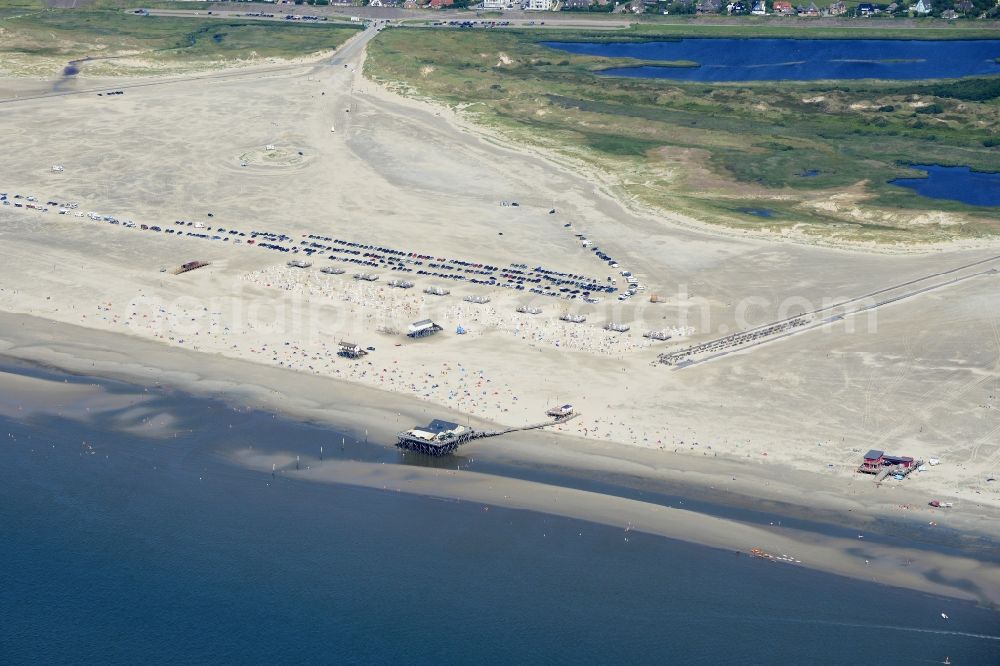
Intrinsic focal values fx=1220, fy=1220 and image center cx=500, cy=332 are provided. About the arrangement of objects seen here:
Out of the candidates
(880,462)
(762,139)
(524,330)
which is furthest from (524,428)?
(762,139)

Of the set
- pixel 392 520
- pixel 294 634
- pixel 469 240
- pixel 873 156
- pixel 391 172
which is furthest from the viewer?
A: pixel 873 156

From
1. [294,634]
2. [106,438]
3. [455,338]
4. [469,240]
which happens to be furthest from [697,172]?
[294,634]

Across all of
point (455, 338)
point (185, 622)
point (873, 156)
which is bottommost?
point (185, 622)

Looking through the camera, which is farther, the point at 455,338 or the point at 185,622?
the point at 455,338

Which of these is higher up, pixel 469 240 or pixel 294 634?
pixel 469 240

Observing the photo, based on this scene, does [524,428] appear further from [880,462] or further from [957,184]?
[957,184]

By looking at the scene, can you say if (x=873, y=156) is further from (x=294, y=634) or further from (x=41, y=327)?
(x=294, y=634)

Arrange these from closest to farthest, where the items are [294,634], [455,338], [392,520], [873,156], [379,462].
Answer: [294,634]
[392,520]
[379,462]
[455,338]
[873,156]

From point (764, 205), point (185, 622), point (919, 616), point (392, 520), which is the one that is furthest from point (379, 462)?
point (764, 205)
